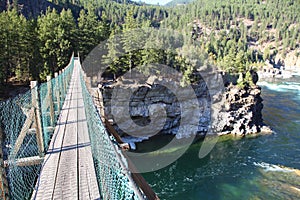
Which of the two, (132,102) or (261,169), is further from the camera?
(132,102)

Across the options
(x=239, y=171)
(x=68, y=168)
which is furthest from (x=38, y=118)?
(x=239, y=171)

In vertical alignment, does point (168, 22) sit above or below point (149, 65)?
above

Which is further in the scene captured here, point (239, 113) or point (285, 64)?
point (285, 64)

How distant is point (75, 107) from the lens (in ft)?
29.3

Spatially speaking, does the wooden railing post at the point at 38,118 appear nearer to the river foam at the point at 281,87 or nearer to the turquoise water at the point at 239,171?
the turquoise water at the point at 239,171

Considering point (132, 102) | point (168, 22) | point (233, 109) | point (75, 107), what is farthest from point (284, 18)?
point (75, 107)

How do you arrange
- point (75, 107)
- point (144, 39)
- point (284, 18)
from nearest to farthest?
point (75, 107)
point (144, 39)
point (284, 18)

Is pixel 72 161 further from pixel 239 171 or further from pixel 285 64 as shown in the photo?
pixel 285 64

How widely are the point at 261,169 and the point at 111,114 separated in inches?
511

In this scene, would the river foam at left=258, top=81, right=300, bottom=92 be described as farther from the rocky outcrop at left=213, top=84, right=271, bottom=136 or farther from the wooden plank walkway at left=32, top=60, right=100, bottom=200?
the wooden plank walkway at left=32, top=60, right=100, bottom=200

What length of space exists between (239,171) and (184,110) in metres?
9.30

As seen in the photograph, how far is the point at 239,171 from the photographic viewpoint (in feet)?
61.7

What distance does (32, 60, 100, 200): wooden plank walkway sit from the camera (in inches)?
144

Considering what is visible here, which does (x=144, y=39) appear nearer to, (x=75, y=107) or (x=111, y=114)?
(x=111, y=114)
